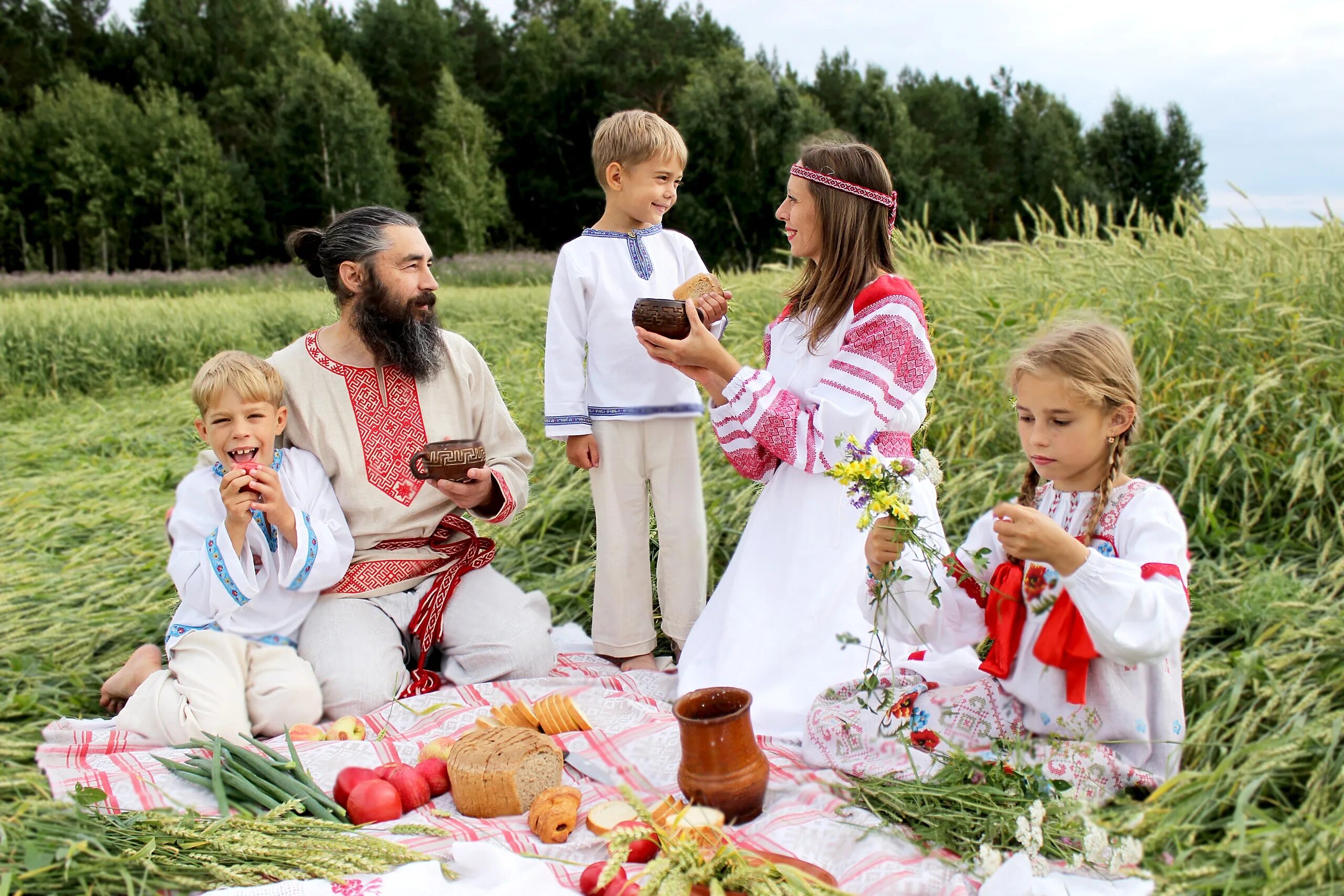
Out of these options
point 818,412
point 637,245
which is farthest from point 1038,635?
point 637,245

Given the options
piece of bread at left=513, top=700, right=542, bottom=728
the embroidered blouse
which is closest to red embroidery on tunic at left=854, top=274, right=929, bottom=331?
the embroidered blouse

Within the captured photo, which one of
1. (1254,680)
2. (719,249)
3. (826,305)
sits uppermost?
(719,249)

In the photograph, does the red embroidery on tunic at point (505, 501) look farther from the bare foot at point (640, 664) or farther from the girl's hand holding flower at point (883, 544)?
the girl's hand holding flower at point (883, 544)

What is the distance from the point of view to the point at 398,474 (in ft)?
12.2

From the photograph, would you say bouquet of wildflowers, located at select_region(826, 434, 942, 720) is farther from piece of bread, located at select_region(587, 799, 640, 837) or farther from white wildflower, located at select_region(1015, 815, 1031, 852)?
piece of bread, located at select_region(587, 799, 640, 837)

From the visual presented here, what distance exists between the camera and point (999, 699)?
2.69 meters

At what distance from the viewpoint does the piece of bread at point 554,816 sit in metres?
2.57

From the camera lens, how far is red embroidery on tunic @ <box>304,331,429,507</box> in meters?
3.70

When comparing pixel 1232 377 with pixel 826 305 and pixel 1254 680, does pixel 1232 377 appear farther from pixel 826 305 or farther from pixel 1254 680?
pixel 826 305

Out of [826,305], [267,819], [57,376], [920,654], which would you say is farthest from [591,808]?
[57,376]

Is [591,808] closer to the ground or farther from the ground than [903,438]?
closer to the ground

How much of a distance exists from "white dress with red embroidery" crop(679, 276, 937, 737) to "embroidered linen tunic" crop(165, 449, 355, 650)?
1.35 m

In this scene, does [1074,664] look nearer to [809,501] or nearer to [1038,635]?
[1038,635]

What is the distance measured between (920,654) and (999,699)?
0.39 m
